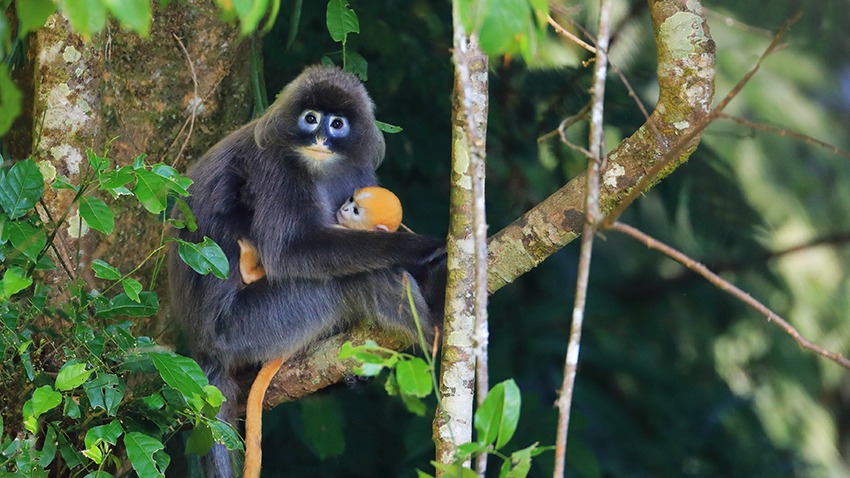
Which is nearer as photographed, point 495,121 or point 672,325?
point 495,121

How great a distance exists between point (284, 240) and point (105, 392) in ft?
2.89

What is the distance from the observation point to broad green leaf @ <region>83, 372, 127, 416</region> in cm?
174

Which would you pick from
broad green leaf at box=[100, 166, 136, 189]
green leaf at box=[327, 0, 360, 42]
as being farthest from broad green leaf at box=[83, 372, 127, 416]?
green leaf at box=[327, 0, 360, 42]

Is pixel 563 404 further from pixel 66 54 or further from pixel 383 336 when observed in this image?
pixel 66 54

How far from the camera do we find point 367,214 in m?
2.57

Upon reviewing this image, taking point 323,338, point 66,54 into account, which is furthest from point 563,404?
point 66,54

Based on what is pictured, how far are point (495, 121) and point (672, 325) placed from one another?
1.60 meters

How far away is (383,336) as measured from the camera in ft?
7.77

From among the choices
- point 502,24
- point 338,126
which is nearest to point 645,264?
point 338,126

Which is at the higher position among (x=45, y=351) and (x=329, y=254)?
(x=329, y=254)

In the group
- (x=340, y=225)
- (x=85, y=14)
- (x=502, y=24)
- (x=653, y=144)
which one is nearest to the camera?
(x=85, y=14)

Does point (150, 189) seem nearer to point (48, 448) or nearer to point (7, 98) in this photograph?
point (48, 448)

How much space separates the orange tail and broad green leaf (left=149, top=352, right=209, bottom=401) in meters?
0.59

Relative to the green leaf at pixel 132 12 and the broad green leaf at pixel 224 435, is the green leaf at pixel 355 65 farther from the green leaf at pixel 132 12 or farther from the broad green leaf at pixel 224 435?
the green leaf at pixel 132 12
